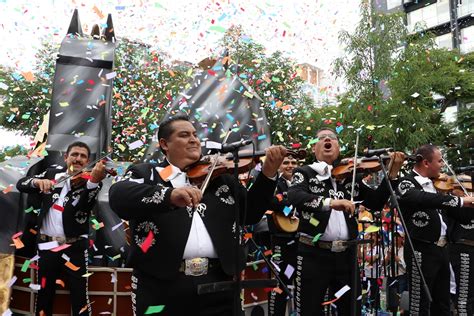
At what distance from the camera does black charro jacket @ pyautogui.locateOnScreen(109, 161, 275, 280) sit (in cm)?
270

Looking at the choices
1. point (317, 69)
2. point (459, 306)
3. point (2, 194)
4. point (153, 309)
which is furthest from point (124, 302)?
point (317, 69)

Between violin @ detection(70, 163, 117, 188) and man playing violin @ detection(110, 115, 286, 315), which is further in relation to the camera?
violin @ detection(70, 163, 117, 188)

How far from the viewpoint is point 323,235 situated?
4.25 m

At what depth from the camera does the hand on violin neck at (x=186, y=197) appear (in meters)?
2.43

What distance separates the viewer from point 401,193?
16.4 ft

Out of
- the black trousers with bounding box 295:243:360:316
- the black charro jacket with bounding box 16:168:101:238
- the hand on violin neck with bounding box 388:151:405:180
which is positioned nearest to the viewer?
the black trousers with bounding box 295:243:360:316

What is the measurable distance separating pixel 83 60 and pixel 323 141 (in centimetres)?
404

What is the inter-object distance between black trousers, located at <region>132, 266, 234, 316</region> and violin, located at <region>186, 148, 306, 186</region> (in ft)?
1.92

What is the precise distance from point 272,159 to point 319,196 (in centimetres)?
135

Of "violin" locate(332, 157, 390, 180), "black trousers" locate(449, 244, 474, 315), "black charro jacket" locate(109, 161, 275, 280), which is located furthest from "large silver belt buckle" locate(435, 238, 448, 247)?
"black charro jacket" locate(109, 161, 275, 280)

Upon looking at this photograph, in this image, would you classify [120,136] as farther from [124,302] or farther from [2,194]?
[124,302]

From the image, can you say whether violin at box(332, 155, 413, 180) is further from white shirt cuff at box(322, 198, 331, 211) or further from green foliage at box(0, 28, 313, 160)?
green foliage at box(0, 28, 313, 160)

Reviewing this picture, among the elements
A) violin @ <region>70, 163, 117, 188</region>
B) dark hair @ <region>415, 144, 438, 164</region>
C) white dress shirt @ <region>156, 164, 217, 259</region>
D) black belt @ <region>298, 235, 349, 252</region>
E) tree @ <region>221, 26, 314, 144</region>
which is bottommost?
black belt @ <region>298, 235, 349, 252</region>

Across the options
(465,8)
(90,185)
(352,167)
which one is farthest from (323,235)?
(465,8)
